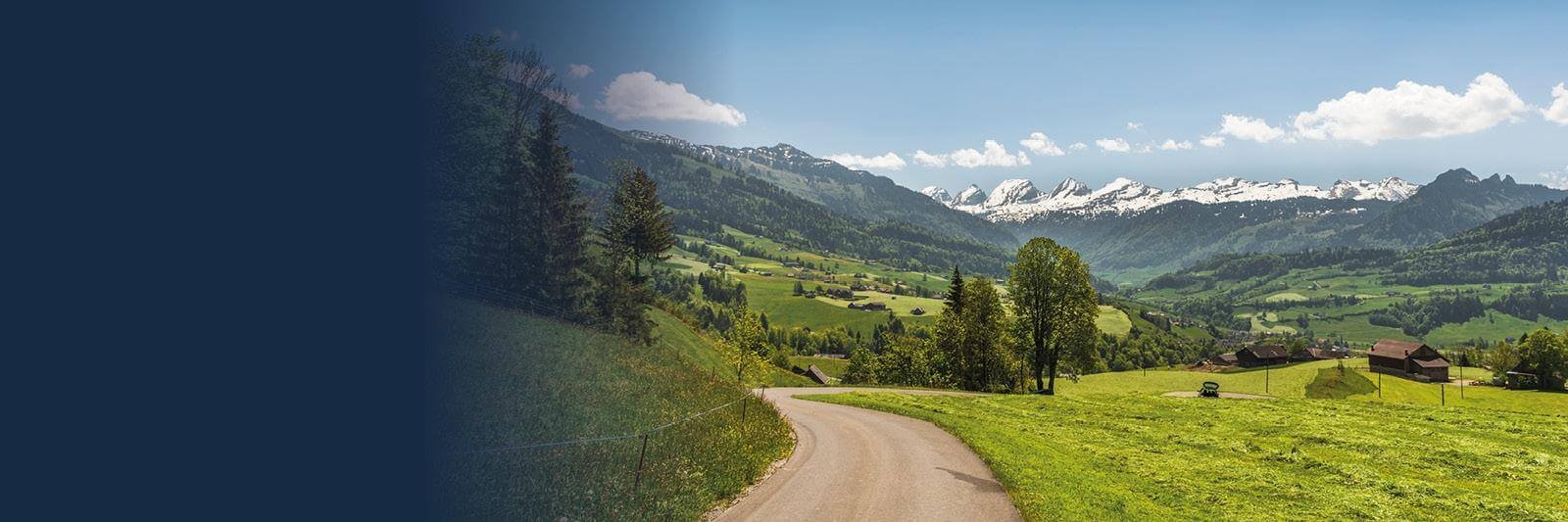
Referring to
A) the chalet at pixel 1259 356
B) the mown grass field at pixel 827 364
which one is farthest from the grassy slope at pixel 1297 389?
the mown grass field at pixel 827 364

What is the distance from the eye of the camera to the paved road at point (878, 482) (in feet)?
51.9

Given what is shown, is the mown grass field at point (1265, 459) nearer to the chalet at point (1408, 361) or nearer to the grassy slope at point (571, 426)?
the grassy slope at point (571, 426)

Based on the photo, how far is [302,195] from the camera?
384 cm

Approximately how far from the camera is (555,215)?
45.0 ft

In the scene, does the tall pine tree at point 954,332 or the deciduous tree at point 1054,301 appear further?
the tall pine tree at point 954,332

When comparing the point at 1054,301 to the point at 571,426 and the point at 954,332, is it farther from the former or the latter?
the point at 571,426

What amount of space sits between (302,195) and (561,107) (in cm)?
410

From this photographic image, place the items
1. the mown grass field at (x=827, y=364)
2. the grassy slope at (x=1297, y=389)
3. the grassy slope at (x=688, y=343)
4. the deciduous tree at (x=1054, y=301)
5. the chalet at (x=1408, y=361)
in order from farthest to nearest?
1. the mown grass field at (x=827, y=364)
2. the chalet at (x=1408, y=361)
3. the deciduous tree at (x=1054, y=301)
4. the grassy slope at (x=1297, y=389)
5. the grassy slope at (x=688, y=343)

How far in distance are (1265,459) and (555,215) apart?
80.1 feet

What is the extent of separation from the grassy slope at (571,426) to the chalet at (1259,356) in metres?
129

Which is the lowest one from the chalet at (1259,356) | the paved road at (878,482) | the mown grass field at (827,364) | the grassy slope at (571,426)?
the mown grass field at (827,364)

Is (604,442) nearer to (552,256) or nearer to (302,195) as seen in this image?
(552,256)

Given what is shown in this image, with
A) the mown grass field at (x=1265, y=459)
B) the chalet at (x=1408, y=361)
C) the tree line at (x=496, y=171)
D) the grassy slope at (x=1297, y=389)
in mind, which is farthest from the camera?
the chalet at (x=1408, y=361)

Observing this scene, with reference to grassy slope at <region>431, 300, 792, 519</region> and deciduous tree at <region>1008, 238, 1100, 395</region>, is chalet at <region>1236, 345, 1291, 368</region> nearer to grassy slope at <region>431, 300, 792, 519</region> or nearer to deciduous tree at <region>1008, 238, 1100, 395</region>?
deciduous tree at <region>1008, 238, 1100, 395</region>
